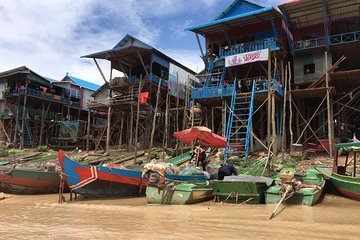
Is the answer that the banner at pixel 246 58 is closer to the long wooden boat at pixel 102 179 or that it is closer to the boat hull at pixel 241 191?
the long wooden boat at pixel 102 179

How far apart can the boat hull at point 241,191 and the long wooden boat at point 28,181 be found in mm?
8020

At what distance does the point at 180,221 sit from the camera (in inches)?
314

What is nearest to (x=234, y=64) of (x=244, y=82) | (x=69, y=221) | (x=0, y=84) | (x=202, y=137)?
(x=244, y=82)

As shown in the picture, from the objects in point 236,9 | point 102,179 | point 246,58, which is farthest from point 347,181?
point 236,9

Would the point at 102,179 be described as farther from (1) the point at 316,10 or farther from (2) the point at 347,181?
(1) the point at 316,10

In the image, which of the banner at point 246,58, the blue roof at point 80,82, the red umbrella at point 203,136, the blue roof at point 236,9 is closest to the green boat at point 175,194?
the red umbrella at point 203,136

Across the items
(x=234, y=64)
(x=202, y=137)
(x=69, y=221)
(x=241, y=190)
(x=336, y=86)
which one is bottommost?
(x=69, y=221)

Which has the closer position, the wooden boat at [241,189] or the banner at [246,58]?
the wooden boat at [241,189]

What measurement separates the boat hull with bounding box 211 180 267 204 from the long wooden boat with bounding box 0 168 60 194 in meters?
8.02

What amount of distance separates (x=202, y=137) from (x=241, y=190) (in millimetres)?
4382

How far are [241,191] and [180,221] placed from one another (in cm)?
309

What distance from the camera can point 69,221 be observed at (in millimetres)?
8430

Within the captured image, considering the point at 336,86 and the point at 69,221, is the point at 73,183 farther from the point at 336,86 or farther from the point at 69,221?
the point at 336,86

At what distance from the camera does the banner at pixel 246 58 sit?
2031cm
